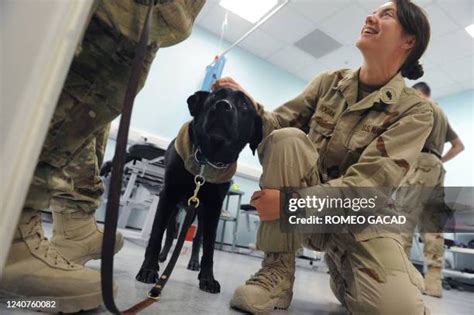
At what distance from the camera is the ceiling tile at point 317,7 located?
12.0 ft

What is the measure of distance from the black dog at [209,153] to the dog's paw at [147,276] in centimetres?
3

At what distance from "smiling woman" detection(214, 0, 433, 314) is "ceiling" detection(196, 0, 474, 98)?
280 centimetres

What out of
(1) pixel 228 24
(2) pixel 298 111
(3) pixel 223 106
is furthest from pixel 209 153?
(1) pixel 228 24

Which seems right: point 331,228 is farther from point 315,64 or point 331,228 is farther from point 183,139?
point 315,64

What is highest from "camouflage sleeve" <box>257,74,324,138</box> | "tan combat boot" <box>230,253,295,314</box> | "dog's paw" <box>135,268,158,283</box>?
"camouflage sleeve" <box>257,74,324,138</box>

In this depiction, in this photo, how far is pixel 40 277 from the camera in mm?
549

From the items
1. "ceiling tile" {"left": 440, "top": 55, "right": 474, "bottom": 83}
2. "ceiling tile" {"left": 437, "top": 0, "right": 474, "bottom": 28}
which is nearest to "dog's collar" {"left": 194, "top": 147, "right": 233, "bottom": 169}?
"ceiling tile" {"left": 437, "top": 0, "right": 474, "bottom": 28}

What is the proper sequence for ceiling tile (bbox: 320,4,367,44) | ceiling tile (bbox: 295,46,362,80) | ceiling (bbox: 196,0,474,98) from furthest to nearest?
ceiling tile (bbox: 295,46,362,80) < ceiling tile (bbox: 320,4,367,44) < ceiling (bbox: 196,0,474,98)

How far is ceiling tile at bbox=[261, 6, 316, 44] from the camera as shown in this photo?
13.0 ft

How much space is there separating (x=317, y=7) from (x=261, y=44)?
3.69 feet

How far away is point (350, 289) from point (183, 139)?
2.47 feet

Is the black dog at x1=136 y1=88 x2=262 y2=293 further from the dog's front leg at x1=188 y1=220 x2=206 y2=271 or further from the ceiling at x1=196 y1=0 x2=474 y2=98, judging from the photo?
the ceiling at x1=196 y1=0 x2=474 y2=98

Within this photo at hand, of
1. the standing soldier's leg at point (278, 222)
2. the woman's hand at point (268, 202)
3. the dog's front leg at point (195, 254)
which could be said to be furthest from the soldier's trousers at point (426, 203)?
the woman's hand at point (268, 202)

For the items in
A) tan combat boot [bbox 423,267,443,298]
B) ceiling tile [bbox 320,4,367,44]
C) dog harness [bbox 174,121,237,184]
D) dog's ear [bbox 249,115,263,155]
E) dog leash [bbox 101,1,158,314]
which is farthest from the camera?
ceiling tile [bbox 320,4,367,44]
